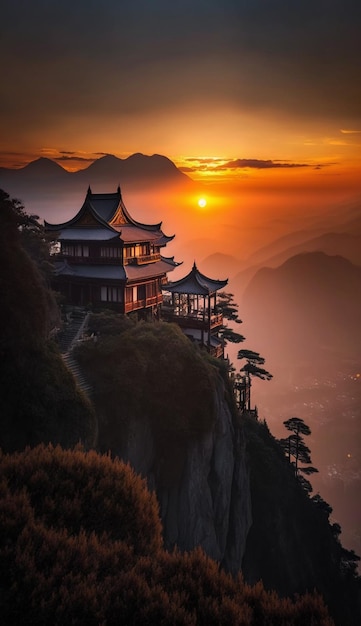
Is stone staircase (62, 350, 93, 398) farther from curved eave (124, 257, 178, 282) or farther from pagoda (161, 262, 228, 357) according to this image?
pagoda (161, 262, 228, 357)

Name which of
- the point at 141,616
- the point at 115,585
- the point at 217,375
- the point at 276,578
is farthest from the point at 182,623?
the point at 276,578

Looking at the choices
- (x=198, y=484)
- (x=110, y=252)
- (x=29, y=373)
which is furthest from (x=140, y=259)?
(x=29, y=373)

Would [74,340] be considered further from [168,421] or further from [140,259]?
[140,259]

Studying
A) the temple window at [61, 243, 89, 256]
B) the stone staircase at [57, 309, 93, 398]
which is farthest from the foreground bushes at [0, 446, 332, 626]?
the temple window at [61, 243, 89, 256]

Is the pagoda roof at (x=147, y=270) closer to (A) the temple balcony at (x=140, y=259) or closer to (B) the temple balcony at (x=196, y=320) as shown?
(A) the temple balcony at (x=140, y=259)

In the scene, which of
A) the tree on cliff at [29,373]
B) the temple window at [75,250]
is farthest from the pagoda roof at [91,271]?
the tree on cliff at [29,373]
